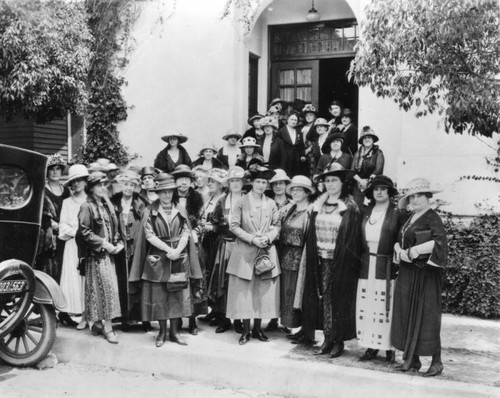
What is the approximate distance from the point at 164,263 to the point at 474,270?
3.83m

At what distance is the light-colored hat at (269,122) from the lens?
9.86 m

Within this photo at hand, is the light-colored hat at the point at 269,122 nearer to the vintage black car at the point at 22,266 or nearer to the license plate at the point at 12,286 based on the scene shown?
the vintage black car at the point at 22,266

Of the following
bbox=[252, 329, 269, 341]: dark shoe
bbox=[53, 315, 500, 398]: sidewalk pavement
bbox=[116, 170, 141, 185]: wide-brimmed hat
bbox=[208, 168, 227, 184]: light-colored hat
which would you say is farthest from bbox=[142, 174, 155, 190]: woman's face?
bbox=[252, 329, 269, 341]: dark shoe

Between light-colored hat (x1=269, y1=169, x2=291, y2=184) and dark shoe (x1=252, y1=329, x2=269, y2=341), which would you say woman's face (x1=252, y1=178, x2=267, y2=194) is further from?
dark shoe (x1=252, y1=329, x2=269, y2=341)

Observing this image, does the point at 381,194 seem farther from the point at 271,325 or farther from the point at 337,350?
the point at 271,325

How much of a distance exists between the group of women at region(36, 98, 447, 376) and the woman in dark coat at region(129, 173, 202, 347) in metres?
0.01

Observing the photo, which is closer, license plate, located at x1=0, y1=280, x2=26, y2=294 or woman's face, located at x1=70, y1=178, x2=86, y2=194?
license plate, located at x1=0, y1=280, x2=26, y2=294

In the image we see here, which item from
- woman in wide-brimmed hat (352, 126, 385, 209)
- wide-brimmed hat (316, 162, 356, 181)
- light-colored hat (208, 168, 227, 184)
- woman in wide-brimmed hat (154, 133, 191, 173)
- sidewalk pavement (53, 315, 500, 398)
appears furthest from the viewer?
Result: woman in wide-brimmed hat (154, 133, 191, 173)

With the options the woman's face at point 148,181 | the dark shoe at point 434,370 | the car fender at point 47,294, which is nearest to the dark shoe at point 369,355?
the dark shoe at point 434,370

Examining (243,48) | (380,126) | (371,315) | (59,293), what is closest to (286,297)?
(371,315)

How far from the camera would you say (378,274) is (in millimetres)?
5711

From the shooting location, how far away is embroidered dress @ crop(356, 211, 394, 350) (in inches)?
223

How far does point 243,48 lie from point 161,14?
1743 millimetres

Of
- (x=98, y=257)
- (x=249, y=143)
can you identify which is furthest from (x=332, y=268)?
(x=249, y=143)
